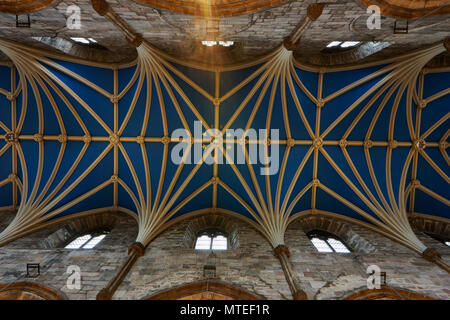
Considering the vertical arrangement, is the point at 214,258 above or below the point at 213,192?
below

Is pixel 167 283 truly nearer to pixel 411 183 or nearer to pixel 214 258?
pixel 214 258

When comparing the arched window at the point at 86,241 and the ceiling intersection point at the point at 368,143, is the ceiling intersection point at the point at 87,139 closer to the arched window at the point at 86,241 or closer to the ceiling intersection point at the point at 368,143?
the arched window at the point at 86,241

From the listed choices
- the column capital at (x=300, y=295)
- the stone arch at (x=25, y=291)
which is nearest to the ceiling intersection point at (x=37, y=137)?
the stone arch at (x=25, y=291)

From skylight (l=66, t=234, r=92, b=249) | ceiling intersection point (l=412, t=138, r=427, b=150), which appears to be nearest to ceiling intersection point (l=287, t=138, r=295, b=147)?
ceiling intersection point (l=412, t=138, r=427, b=150)

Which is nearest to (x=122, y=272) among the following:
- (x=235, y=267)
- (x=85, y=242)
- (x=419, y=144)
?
(x=235, y=267)

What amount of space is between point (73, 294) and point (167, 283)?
2.29 meters

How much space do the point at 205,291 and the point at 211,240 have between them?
300cm

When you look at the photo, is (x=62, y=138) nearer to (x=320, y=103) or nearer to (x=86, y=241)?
(x=86, y=241)

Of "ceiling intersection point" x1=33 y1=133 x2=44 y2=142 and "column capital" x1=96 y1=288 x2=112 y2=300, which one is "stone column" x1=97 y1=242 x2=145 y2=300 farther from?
"ceiling intersection point" x1=33 y1=133 x2=44 y2=142

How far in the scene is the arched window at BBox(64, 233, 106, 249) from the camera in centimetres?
853

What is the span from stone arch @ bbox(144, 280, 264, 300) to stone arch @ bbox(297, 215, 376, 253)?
4926 mm

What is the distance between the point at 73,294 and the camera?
575 centimetres

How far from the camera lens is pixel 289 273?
6250 mm
